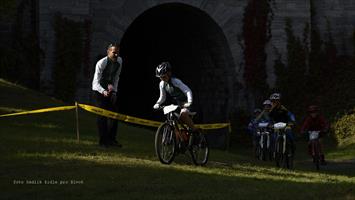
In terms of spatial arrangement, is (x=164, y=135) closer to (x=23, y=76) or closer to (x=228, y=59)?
(x=23, y=76)

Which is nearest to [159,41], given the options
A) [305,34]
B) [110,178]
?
[305,34]

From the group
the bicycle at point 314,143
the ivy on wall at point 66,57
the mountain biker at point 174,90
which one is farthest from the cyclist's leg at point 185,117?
the ivy on wall at point 66,57

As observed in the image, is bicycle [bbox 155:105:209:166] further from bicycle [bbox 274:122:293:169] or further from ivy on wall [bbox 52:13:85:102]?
ivy on wall [bbox 52:13:85:102]

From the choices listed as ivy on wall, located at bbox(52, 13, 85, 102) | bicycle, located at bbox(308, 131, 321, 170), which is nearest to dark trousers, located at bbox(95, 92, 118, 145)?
bicycle, located at bbox(308, 131, 321, 170)

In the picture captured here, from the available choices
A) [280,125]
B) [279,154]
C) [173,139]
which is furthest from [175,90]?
[279,154]

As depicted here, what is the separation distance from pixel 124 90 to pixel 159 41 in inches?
161

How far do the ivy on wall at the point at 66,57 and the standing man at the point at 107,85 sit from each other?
9196 mm

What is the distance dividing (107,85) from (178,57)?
15.3 metres

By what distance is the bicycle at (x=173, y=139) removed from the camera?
1067 cm

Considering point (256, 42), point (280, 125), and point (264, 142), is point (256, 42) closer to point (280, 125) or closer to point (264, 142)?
point (264, 142)

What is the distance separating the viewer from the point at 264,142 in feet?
53.7

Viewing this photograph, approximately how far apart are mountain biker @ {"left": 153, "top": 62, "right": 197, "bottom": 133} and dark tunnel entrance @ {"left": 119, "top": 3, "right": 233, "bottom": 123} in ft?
41.2

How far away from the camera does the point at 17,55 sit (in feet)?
69.7

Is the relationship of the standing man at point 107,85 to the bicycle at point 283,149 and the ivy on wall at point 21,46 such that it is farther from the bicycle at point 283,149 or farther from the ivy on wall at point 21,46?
the ivy on wall at point 21,46
